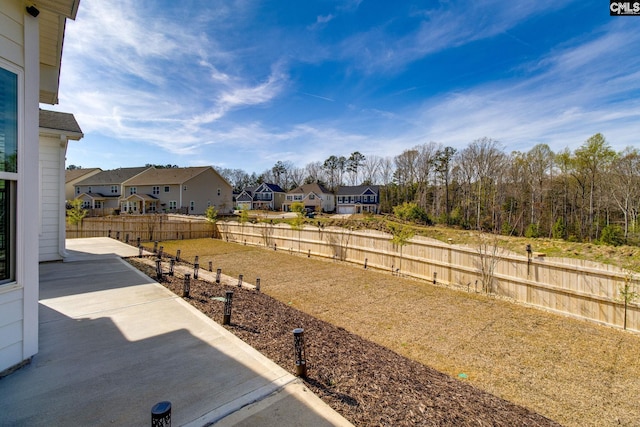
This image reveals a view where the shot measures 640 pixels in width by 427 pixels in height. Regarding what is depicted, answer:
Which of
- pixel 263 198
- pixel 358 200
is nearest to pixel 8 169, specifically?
pixel 358 200

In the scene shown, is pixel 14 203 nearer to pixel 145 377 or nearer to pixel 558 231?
pixel 145 377

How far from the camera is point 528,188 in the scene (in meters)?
31.6

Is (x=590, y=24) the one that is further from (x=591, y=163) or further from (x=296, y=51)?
(x=591, y=163)

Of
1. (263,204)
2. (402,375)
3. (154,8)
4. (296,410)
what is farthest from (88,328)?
(263,204)

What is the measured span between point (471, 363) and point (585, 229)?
104 feet

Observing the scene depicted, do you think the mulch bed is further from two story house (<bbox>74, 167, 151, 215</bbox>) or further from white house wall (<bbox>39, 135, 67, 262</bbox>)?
two story house (<bbox>74, 167, 151, 215</bbox>)

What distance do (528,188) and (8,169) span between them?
129 ft

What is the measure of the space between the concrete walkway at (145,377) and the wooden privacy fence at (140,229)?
13.7 metres

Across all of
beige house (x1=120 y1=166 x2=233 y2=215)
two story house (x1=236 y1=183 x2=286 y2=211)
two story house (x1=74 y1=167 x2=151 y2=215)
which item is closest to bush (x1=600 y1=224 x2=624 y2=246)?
beige house (x1=120 y1=166 x2=233 y2=215)

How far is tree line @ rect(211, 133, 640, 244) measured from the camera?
80.8 ft

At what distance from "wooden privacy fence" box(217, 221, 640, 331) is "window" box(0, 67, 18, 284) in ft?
33.7

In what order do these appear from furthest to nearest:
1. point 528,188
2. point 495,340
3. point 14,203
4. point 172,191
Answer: point 172,191
point 528,188
point 495,340
point 14,203

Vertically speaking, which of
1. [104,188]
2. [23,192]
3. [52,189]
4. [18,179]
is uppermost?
[104,188]

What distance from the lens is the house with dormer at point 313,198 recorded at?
47.7m
